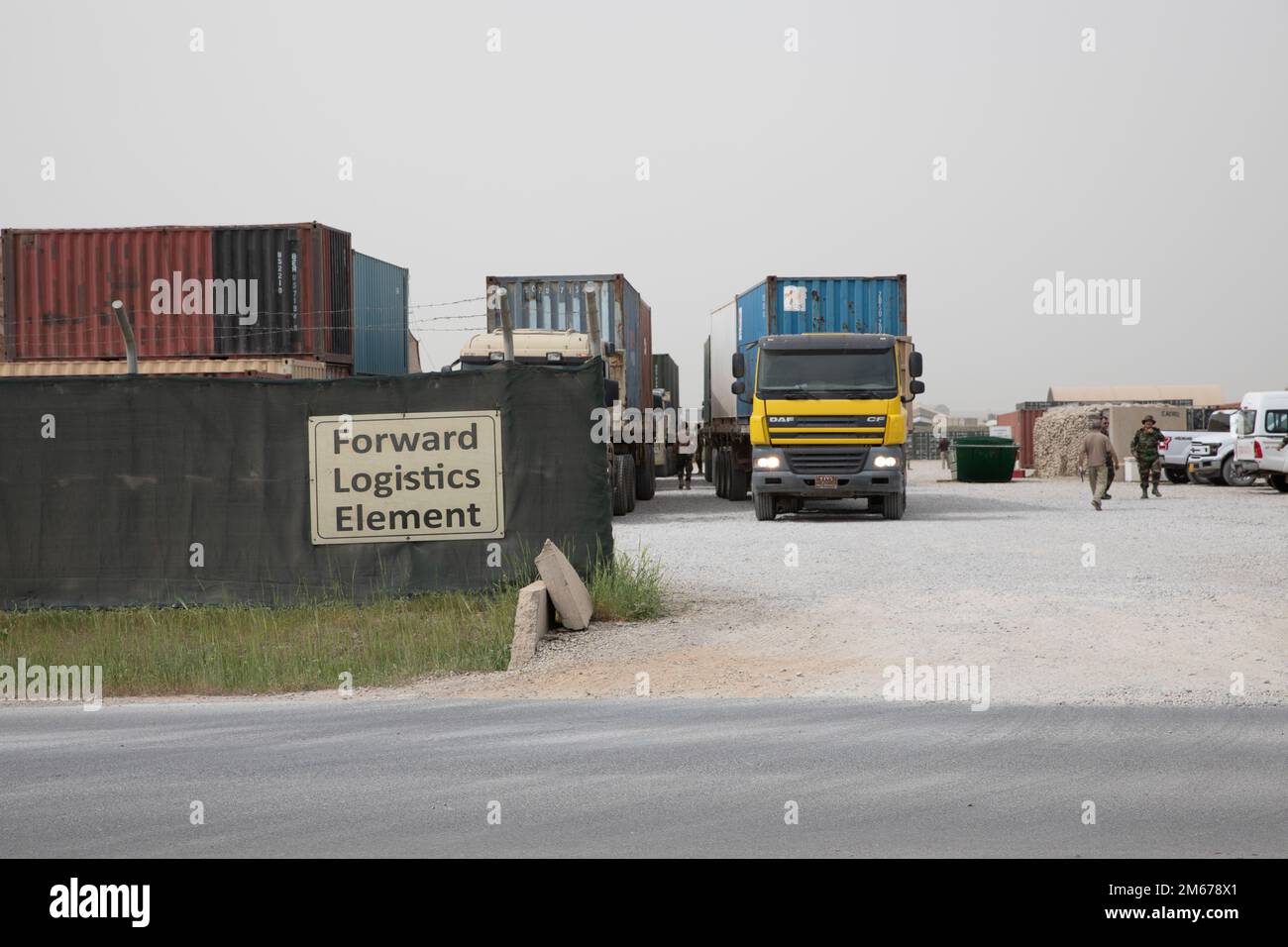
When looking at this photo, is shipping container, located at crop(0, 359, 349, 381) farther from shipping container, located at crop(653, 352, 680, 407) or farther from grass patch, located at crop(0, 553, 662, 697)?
shipping container, located at crop(653, 352, 680, 407)

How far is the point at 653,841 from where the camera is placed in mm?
5266

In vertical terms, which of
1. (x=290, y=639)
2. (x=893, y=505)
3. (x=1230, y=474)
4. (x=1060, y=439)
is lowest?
(x=290, y=639)

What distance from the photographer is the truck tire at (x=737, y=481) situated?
2823 cm

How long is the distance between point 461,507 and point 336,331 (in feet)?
47.0

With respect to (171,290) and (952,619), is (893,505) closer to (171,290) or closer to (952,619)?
(952,619)

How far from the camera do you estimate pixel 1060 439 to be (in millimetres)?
45469

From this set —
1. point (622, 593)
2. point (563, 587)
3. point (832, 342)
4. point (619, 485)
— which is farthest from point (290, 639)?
point (619, 485)

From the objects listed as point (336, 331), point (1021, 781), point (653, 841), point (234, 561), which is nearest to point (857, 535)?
point (234, 561)

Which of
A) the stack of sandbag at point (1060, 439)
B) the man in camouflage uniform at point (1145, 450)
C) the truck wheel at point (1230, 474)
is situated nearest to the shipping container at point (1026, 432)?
the stack of sandbag at point (1060, 439)

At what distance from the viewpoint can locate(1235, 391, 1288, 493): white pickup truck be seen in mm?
30406

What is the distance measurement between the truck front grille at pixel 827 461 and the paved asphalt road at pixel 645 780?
13.7 m

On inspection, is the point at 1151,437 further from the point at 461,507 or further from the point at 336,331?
the point at 461,507

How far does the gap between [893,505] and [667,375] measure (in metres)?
18.9

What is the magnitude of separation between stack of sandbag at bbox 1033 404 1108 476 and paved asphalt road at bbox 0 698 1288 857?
3829 cm
